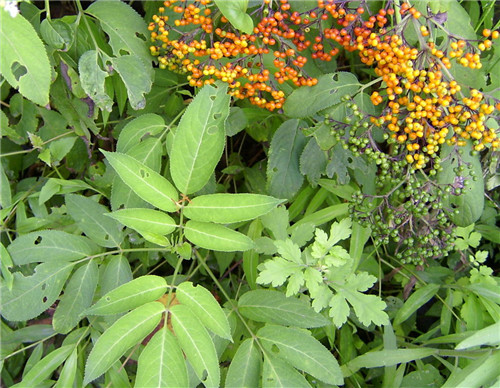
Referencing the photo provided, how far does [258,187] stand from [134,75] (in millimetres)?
730

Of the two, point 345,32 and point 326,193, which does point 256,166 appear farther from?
point 345,32

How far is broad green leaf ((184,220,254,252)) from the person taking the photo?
133 cm

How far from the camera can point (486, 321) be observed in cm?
174

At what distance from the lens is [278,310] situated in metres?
1.51

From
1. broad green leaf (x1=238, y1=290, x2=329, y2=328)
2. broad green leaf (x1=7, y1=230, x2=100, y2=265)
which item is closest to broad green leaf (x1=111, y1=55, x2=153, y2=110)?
broad green leaf (x1=7, y1=230, x2=100, y2=265)

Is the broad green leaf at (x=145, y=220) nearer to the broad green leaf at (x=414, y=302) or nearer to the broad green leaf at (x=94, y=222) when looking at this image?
the broad green leaf at (x=94, y=222)

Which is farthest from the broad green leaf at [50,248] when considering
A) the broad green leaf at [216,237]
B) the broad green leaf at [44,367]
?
the broad green leaf at [216,237]

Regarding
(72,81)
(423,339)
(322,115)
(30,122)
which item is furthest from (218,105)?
(423,339)

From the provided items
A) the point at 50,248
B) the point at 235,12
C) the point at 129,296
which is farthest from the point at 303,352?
the point at 235,12

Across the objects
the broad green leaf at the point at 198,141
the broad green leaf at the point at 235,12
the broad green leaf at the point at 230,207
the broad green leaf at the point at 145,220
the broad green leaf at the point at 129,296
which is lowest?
the broad green leaf at the point at 129,296

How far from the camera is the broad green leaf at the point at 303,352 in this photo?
1387mm

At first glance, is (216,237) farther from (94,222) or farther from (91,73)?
(91,73)

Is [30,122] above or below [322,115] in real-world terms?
below

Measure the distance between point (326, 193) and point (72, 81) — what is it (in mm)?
1097
